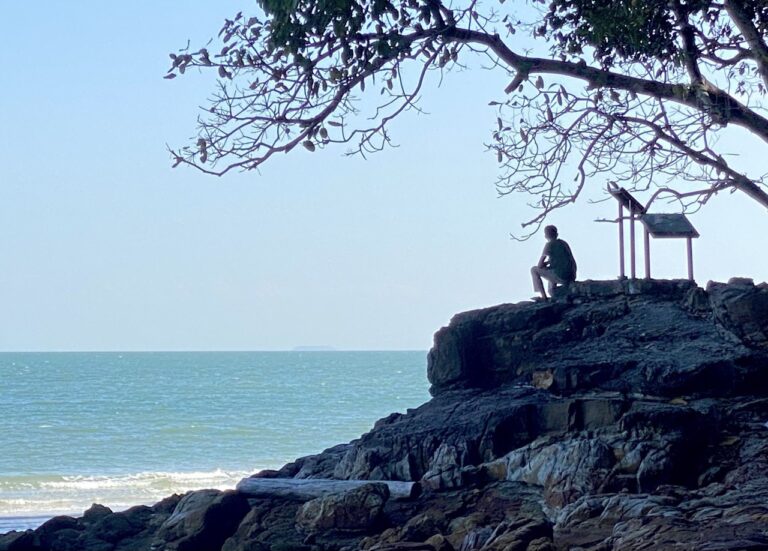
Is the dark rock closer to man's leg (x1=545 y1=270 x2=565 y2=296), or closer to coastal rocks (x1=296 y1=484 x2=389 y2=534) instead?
coastal rocks (x1=296 y1=484 x2=389 y2=534)

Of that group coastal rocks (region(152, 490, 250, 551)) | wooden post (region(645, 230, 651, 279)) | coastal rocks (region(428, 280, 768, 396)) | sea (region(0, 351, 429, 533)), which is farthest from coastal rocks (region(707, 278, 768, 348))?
sea (region(0, 351, 429, 533))

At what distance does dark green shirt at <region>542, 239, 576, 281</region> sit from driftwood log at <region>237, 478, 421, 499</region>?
208 inches

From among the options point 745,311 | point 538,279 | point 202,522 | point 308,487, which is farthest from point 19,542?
point 745,311

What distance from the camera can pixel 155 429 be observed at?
58219 mm

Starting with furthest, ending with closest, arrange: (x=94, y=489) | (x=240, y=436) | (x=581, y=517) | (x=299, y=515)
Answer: (x=240, y=436), (x=94, y=489), (x=299, y=515), (x=581, y=517)

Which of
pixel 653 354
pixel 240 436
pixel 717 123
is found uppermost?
pixel 717 123

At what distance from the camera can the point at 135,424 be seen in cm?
6059

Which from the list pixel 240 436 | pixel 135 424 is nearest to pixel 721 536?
pixel 240 436

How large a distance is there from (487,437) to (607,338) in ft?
10.6

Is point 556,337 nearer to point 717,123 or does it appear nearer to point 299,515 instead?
point 299,515

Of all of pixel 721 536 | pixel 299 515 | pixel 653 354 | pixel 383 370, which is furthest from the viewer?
pixel 383 370

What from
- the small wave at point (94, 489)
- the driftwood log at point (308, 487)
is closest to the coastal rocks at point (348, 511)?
the driftwood log at point (308, 487)

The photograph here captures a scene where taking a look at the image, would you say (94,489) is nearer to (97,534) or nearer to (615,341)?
(97,534)

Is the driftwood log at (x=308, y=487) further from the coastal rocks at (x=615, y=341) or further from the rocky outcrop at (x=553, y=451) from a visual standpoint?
the coastal rocks at (x=615, y=341)
